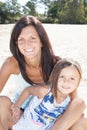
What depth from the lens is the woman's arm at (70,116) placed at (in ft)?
8.91

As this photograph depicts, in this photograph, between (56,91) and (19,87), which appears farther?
(19,87)

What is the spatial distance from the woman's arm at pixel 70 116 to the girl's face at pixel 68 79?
0.35 ft

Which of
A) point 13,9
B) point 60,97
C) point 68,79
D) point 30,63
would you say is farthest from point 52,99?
point 13,9

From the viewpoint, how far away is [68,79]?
110 inches

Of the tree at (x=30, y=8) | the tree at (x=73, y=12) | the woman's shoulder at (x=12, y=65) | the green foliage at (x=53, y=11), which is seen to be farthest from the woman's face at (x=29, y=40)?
the tree at (x=30, y=8)

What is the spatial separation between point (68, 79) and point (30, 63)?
1.67 feet

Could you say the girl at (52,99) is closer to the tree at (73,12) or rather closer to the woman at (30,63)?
the woman at (30,63)

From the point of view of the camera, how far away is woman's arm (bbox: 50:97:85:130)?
→ 2717 millimetres

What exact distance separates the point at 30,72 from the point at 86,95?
1656mm

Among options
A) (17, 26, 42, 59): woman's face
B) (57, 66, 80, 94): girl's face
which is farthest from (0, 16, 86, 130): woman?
(57, 66, 80, 94): girl's face

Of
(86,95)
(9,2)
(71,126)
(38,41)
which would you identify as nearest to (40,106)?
(71,126)

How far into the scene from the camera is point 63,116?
9.05 feet

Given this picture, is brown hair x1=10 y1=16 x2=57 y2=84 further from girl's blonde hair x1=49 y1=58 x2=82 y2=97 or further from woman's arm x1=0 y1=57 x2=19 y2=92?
girl's blonde hair x1=49 y1=58 x2=82 y2=97

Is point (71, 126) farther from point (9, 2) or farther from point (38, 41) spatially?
point (9, 2)
